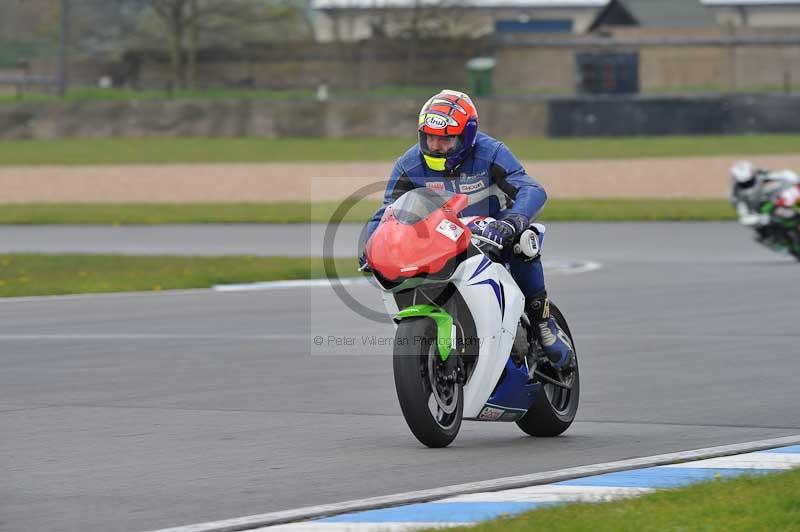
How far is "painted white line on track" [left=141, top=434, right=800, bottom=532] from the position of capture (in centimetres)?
589

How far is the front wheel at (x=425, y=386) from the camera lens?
7371mm

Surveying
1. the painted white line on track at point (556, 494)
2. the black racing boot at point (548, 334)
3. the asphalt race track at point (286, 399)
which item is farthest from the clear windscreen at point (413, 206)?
the painted white line on track at point (556, 494)

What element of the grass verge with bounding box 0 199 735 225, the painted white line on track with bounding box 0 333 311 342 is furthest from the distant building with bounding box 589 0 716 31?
the painted white line on track with bounding box 0 333 311 342

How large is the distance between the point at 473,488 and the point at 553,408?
69.3 inches

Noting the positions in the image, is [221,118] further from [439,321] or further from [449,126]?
[439,321]

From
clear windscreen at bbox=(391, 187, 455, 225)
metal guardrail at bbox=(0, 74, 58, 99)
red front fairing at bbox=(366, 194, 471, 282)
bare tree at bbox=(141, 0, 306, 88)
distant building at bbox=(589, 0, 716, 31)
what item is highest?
distant building at bbox=(589, 0, 716, 31)

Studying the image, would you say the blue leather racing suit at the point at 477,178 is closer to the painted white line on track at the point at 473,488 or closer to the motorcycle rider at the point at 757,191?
the painted white line on track at the point at 473,488

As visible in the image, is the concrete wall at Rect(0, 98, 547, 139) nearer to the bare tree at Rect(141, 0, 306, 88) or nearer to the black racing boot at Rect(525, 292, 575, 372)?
the bare tree at Rect(141, 0, 306, 88)

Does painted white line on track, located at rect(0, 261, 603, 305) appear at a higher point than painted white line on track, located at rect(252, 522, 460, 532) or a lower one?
lower

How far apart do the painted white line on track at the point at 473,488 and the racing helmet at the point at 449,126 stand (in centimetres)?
173

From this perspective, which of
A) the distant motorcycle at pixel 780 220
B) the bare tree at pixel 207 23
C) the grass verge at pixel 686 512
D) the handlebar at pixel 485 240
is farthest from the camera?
the bare tree at pixel 207 23

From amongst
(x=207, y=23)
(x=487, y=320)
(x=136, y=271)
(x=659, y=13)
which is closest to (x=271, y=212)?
(x=136, y=271)

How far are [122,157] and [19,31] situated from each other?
27.4 meters

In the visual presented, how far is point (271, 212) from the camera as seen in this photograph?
3212 centimetres
